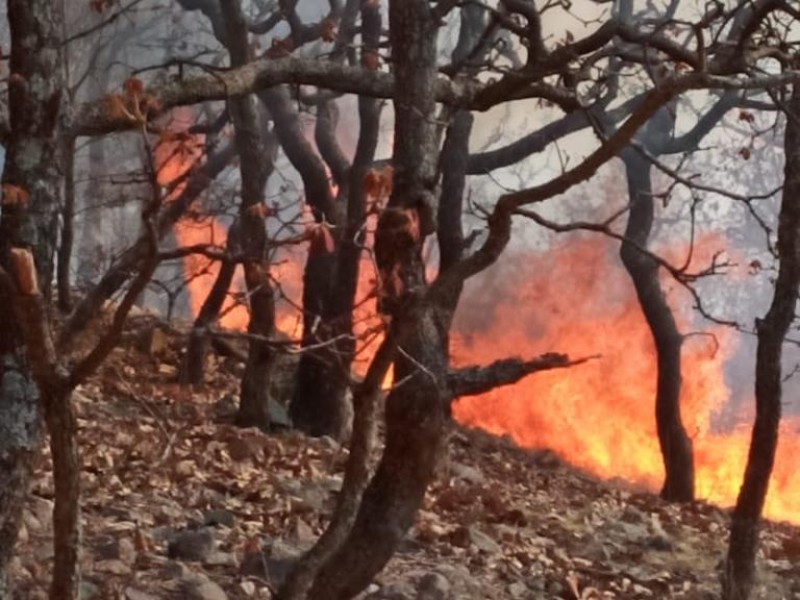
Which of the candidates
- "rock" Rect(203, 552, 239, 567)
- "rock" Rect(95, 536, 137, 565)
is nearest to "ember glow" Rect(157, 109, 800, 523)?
"rock" Rect(203, 552, 239, 567)

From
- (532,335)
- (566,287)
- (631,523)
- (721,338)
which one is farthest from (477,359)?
(631,523)

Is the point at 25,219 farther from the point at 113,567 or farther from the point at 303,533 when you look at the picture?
the point at 303,533

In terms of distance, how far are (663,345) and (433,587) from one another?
7867mm

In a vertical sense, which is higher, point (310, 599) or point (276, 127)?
point (276, 127)

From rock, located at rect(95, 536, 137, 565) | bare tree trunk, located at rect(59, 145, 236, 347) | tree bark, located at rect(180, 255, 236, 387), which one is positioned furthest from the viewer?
tree bark, located at rect(180, 255, 236, 387)

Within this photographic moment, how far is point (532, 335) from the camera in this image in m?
23.3

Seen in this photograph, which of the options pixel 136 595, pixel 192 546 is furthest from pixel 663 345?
pixel 136 595

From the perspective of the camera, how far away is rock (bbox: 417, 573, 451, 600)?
7.97 metres

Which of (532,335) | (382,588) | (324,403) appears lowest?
(382,588)

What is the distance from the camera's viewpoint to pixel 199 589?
7.18 m

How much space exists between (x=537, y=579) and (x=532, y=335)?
1430 centimetres

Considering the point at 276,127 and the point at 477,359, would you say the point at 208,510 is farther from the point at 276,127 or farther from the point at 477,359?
the point at 477,359

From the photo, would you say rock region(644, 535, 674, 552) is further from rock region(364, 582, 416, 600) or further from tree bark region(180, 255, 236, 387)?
tree bark region(180, 255, 236, 387)

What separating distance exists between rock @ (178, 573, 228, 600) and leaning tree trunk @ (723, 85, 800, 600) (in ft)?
12.1
